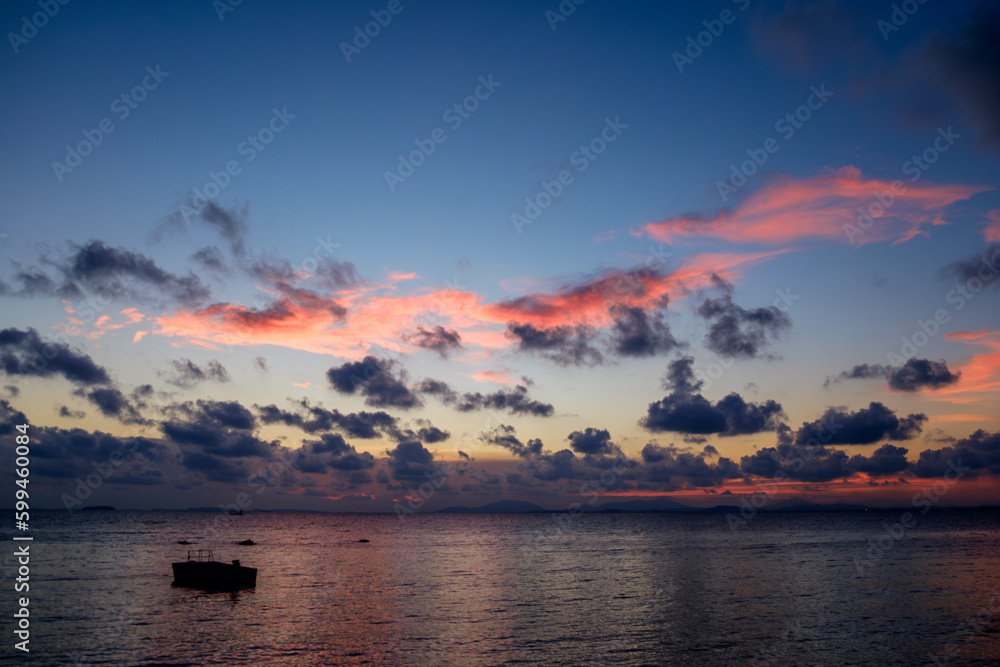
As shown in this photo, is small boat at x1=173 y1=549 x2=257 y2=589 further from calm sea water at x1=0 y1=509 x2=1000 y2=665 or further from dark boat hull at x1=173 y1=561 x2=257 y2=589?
calm sea water at x1=0 y1=509 x2=1000 y2=665

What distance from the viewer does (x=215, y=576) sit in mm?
67312

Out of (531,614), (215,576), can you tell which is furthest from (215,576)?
(531,614)

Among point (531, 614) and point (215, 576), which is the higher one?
point (215, 576)

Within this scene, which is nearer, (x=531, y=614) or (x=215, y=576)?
(x=531, y=614)

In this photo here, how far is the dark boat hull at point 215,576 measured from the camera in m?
67.4

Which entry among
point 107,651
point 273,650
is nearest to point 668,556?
point 273,650

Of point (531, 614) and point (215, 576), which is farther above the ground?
point (215, 576)

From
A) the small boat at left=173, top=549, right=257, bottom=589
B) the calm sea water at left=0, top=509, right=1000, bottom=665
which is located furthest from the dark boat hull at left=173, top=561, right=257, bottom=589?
the calm sea water at left=0, top=509, right=1000, bottom=665

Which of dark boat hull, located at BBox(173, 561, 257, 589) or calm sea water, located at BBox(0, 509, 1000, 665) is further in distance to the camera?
dark boat hull, located at BBox(173, 561, 257, 589)

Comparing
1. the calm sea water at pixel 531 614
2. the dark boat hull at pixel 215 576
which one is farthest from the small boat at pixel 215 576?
the calm sea water at pixel 531 614

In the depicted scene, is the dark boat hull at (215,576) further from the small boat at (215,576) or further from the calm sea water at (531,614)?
the calm sea water at (531,614)

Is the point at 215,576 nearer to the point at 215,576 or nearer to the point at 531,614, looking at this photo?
the point at 215,576

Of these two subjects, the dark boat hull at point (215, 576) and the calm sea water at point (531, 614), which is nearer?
the calm sea water at point (531, 614)

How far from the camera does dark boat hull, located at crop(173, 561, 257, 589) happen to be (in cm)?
6738
